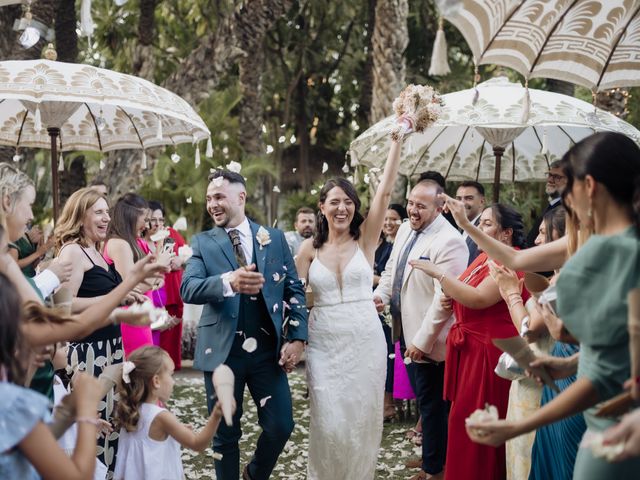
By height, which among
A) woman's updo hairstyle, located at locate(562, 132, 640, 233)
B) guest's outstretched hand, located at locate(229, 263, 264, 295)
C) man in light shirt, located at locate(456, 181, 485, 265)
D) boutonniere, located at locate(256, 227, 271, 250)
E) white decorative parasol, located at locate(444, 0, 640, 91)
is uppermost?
white decorative parasol, located at locate(444, 0, 640, 91)

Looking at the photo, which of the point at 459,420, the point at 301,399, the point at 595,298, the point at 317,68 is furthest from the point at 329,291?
the point at 317,68

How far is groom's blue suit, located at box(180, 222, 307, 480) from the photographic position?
16.6ft

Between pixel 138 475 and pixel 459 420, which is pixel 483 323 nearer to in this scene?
pixel 459 420

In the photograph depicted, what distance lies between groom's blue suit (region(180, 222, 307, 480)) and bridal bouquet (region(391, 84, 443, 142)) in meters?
1.27

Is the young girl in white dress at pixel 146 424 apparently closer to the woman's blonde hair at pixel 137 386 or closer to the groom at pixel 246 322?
the woman's blonde hair at pixel 137 386

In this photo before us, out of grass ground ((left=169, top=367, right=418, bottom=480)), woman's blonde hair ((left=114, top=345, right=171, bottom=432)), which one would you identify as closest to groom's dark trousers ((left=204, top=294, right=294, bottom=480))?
woman's blonde hair ((left=114, top=345, right=171, bottom=432))

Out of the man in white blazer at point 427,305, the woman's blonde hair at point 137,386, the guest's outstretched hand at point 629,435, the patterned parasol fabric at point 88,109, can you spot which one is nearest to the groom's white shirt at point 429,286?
the man in white blazer at point 427,305

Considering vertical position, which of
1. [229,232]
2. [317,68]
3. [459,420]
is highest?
[317,68]

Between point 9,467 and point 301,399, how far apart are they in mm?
6658

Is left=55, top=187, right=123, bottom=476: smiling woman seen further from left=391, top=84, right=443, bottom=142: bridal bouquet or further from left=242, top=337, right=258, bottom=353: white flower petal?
left=391, top=84, right=443, bottom=142: bridal bouquet

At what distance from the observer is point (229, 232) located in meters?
5.29

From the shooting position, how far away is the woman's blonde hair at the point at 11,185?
3.82m

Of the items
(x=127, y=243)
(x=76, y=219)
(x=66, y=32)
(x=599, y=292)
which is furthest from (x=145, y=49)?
(x=599, y=292)

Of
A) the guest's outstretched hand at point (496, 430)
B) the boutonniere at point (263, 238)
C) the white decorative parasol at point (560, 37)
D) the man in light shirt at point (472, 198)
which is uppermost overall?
the white decorative parasol at point (560, 37)
